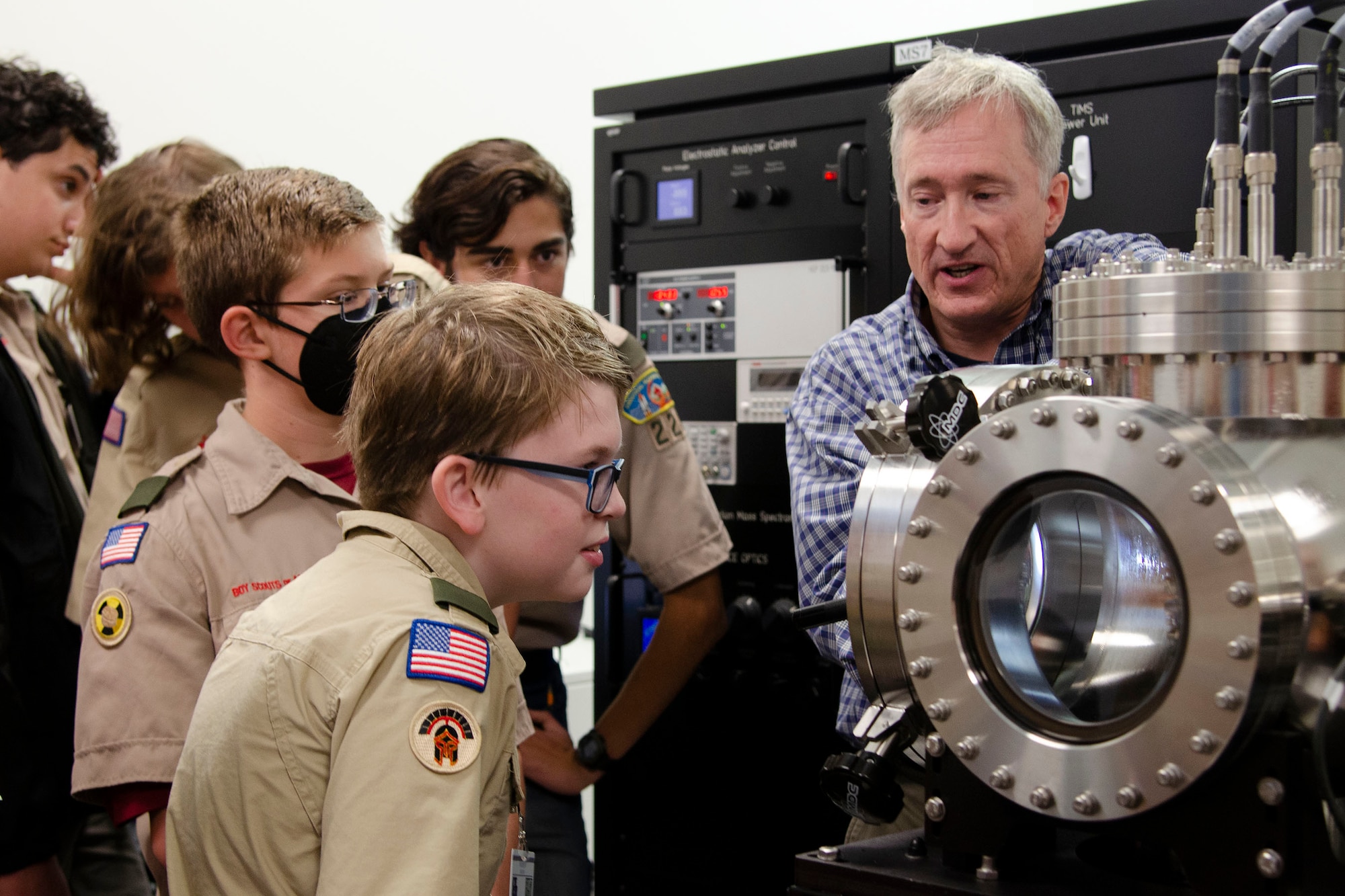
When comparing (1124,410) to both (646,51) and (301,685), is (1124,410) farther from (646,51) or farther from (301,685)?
(646,51)

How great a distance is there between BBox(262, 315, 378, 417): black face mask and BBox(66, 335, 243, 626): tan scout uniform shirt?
510 millimetres

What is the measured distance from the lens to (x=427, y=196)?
1850 mm

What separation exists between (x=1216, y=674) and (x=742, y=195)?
157cm

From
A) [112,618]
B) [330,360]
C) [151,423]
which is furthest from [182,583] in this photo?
[151,423]

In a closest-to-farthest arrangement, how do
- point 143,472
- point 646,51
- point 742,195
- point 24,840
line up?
1. point 24,840
2. point 143,472
3. point 742,195
4. point 646,51

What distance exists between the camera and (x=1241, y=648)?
58cm

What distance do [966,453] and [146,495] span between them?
0.93 meters

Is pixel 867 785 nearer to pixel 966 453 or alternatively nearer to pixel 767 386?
pixel 966 453

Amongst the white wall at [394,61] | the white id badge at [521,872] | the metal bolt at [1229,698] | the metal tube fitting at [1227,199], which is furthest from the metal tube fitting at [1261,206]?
the white wall at [394,61]

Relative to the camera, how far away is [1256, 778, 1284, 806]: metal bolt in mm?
589

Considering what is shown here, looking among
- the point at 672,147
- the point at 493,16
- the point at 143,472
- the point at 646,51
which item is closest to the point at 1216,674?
the point at 143,472

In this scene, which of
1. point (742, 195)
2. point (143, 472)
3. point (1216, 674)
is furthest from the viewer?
point (742, 195)

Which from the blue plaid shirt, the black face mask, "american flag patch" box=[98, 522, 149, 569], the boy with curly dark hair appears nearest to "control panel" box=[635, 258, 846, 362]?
the blue plaid shirt

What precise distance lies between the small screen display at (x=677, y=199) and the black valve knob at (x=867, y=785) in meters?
1.51
